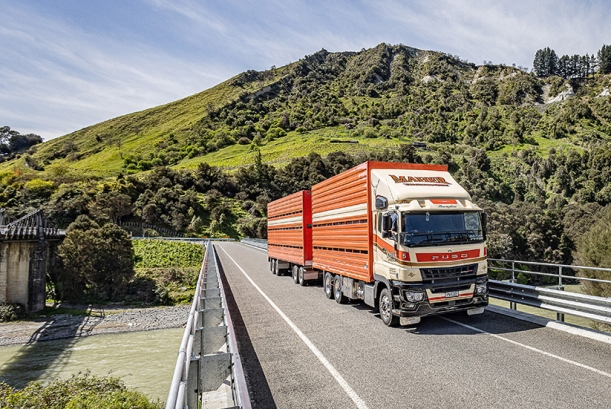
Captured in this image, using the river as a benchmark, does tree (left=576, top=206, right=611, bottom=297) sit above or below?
above

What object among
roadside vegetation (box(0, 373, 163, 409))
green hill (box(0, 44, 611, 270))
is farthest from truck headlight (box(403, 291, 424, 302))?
green hill (box(0, 44, 611, 270))

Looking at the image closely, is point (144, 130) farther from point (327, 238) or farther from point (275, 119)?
point (327, 238)

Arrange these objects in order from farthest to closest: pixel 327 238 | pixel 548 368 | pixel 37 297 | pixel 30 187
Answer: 1. pixel 30 187
2. pixel 37 297
3. pixel 327 238
4. pixel 548 368

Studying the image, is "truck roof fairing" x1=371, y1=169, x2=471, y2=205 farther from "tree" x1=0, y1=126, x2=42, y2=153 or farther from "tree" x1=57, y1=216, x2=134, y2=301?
"tree" x1=0, y1=126, x2=42, y2=153

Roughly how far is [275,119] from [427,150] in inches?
3355

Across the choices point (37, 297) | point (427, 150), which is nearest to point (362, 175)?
point (37, 297)

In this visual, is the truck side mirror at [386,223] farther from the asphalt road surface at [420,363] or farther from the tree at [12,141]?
the tree at [12,141]

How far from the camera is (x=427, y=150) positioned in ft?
361

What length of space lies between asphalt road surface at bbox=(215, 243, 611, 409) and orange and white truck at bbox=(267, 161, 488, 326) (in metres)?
0.75

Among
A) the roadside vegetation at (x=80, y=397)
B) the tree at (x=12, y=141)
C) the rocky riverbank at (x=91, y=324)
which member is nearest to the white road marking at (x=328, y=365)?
the roadside vegetation at (x=80, y=397)

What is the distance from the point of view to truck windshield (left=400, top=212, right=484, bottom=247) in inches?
356

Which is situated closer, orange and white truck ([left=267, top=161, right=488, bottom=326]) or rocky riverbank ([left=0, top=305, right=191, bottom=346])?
orange and white truck ([left=267, top=161, right=488, bottom=326])

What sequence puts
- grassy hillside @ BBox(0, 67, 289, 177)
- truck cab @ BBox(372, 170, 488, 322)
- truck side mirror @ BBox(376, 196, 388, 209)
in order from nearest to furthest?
truck cab @ BBox(372, 170, 488, 322), truck side mirror @ BBox(376, 196, 388, 209), grassy hillside @ BBox(0, 67, 289, 177)

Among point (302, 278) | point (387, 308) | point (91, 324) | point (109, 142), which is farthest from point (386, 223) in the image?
point (109, 142)
